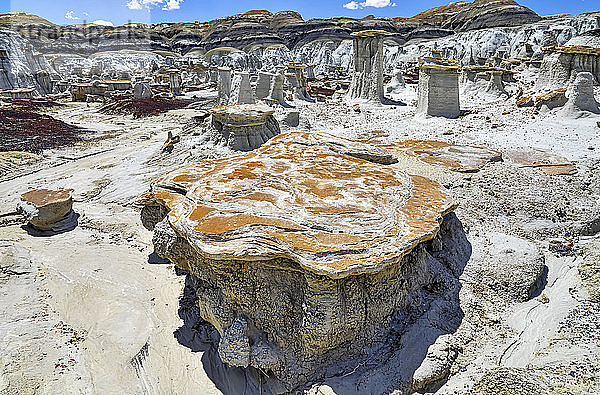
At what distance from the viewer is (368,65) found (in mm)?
23391

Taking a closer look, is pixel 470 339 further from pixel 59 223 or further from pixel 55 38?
pixel 55 38

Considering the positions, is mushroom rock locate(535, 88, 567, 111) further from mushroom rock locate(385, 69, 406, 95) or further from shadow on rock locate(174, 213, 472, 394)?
mushroom rock locate(385, 69, 406, 95)

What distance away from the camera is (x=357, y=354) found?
5.39 metres

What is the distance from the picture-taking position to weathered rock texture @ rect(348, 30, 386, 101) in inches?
890

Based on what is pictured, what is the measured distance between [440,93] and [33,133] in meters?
22.0

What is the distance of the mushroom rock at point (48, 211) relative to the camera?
10.1m

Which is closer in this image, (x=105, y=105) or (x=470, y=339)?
(x=470, y=339)

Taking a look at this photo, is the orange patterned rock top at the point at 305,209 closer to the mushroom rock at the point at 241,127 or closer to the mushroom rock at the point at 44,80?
the mushroom rock at the point at 241,127

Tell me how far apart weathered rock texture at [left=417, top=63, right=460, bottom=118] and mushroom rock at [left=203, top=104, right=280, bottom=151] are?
7.39 metres

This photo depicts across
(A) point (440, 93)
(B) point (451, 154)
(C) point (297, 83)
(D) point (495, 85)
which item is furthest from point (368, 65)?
(B) point (451, 154)

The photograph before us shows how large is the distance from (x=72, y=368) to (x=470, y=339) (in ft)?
19.8

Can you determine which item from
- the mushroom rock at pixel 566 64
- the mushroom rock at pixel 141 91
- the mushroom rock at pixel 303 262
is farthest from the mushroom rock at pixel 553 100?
the mushroom rock at pixel 141 91

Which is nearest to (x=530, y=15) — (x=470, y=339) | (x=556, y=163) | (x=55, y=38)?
(x=556, y=163)

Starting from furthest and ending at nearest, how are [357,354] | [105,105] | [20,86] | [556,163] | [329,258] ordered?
[20,86]
[105,105]
[556,163]
[357,354]
[329,258]
